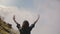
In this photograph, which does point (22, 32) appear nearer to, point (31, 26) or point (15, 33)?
point (31, 26)

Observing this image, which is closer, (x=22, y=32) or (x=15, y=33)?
(x=22, y=32)

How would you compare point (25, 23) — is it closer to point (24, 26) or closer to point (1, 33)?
point (24, 26)

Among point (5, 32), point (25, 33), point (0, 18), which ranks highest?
point (25, 33)

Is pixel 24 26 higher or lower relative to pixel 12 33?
higher

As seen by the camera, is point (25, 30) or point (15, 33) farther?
point (15, 33)

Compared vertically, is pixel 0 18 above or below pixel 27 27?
below

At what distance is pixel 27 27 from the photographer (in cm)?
1364

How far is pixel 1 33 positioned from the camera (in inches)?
2045

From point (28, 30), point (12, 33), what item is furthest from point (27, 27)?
point (12, 33)

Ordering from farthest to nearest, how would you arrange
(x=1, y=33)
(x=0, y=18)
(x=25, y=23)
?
(x=0, y=18) → (x=1, y=33) → (x=25, y=23)

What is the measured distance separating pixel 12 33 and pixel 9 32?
2.67 m

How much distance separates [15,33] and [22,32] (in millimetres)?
40081

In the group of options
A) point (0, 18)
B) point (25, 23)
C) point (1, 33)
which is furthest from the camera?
point (0, 18)

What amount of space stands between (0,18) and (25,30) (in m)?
55.3
